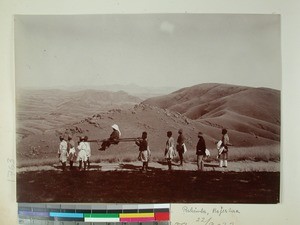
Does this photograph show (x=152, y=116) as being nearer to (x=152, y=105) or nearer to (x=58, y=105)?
(x=152, y=105)

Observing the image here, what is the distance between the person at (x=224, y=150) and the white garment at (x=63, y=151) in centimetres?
52

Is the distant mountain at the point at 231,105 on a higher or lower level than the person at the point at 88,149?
higher

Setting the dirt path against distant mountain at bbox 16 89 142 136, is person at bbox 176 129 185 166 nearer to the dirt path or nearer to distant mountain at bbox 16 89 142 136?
the dirt path

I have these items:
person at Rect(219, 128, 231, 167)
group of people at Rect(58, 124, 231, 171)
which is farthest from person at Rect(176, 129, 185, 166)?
person at Rect(219, 128, 231, 167)

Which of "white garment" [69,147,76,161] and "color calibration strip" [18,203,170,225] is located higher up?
"white garment" [69,147,76,161]

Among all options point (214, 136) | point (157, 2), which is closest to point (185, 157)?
point (214, 136)

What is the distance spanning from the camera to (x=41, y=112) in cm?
124

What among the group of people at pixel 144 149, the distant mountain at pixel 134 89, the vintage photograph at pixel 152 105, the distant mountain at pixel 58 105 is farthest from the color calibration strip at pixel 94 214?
the distant mountain at pixel 134 89

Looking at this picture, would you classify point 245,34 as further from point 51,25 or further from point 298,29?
point 51,25
